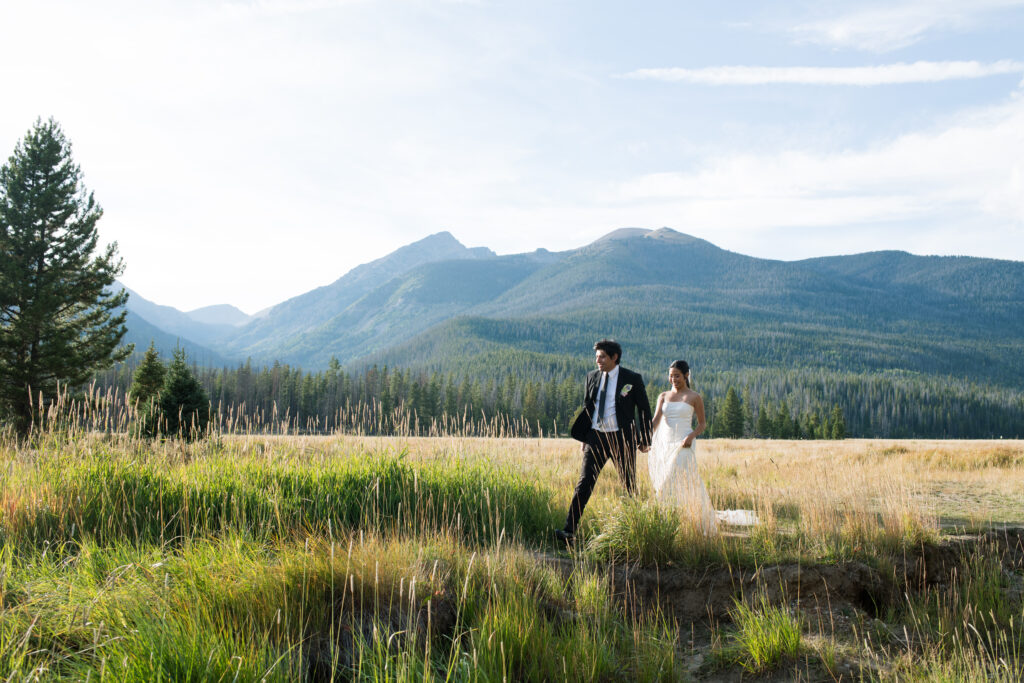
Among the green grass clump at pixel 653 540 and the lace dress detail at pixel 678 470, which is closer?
the green grass clump at pixel 653 540

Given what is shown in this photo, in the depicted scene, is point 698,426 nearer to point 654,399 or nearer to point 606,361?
point 606,361

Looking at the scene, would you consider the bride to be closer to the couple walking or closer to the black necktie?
the couple walking

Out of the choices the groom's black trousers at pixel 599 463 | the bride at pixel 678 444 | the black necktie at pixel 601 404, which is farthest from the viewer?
the bride at pixel 678 444

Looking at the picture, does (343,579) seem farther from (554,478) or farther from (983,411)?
(983,411)

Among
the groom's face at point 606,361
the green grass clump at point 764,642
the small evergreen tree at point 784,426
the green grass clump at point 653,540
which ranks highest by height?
the groom's face at point 606,361

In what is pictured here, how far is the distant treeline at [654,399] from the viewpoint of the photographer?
243 feet

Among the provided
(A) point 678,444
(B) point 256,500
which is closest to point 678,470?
(A) point 678,444

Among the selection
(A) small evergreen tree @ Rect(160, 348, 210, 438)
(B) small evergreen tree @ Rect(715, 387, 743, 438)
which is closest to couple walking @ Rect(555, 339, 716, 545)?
(A) small evergreen tree @ Rect(160, 348, 210, 438)

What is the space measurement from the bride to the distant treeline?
3715 centimetres

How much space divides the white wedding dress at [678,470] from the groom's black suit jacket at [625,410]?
0.75 meters

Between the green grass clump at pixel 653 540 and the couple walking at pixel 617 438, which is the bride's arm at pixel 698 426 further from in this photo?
the green grass clump at pixel 653 540

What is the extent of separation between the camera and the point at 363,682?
11.4ft

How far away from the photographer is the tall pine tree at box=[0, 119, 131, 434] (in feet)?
71.4

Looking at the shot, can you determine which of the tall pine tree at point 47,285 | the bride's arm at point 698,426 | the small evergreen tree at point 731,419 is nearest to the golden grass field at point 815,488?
the bride's arm at point 698,426
